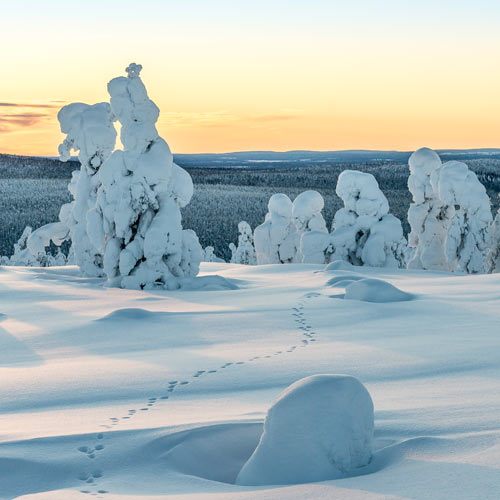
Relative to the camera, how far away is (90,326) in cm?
1066

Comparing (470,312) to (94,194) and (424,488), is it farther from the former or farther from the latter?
(94,194)

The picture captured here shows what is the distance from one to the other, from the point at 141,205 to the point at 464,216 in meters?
12.1

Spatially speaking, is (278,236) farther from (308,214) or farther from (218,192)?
(218,192)

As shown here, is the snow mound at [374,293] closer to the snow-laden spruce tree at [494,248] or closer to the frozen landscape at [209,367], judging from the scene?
the frozen landscape at [209,367]

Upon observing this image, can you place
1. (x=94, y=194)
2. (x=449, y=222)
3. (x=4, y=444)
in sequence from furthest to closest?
1. (x=449, y=222)
2. (x=94, y=194)
3. (x=4, y=444)

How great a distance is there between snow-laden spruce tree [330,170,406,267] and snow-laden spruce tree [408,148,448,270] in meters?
2.56

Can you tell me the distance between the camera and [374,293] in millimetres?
12047

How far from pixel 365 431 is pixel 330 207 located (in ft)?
357

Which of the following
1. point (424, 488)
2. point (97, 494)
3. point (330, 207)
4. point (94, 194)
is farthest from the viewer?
point (330, 207)

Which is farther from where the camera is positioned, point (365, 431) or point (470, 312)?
point (470, 312)

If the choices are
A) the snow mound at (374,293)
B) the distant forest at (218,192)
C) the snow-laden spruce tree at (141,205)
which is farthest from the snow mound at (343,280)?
the distant forest at (218,192)

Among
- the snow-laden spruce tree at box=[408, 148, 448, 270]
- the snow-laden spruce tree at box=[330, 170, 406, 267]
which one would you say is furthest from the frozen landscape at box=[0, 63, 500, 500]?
the snow-laden spruce tree at box=[408, 148, 448, 270]

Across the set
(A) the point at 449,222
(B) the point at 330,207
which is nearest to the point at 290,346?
(A) the point at 449,222

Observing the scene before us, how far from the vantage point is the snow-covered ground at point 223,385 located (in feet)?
15.0
